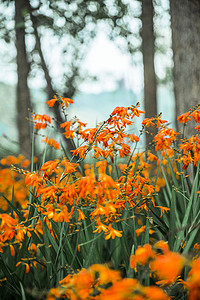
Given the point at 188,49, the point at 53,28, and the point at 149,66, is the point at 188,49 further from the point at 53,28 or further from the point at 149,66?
the point at 53,28

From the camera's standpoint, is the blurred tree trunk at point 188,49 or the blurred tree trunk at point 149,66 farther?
the blurred tree trunk at point 149,66

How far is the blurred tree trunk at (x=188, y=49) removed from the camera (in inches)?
121

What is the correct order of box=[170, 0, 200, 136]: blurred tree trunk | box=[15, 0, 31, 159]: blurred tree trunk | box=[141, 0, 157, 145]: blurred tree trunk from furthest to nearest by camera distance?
1. box=[15, 0, 31, 159]: blurred tree trunk
2. box=[141, 0, 157, 145]: blurred tree trunk
3. box=[170, 0, 200, 136]: blurred tree trunk

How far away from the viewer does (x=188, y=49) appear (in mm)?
3105

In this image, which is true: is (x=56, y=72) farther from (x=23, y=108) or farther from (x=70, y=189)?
(x=70, y=189)

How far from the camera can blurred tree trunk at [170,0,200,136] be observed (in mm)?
3086

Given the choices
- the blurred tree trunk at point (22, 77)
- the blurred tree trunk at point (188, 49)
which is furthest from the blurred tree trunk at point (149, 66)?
the blurred tree trunk at point (188, 49)

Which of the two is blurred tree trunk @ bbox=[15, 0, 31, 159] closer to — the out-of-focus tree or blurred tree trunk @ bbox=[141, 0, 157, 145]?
the out-of-focus tree

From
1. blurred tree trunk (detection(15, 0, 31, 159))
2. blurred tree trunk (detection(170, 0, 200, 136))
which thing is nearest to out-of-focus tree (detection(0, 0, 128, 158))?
blurred tree trunk (detection(15, 0, 31, 159))

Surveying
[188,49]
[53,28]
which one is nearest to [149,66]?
[53,28]

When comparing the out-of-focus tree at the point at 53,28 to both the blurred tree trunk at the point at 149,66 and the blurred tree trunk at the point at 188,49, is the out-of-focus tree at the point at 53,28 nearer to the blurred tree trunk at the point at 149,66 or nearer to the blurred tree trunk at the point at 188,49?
the blurred tree trunk at the point at 149,66

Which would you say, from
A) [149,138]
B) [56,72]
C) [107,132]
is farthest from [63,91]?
[107,132]

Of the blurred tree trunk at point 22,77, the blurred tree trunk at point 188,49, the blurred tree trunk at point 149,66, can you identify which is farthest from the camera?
the blurred tree trunk at point 22,77

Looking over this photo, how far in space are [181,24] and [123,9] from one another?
11.7 feet
